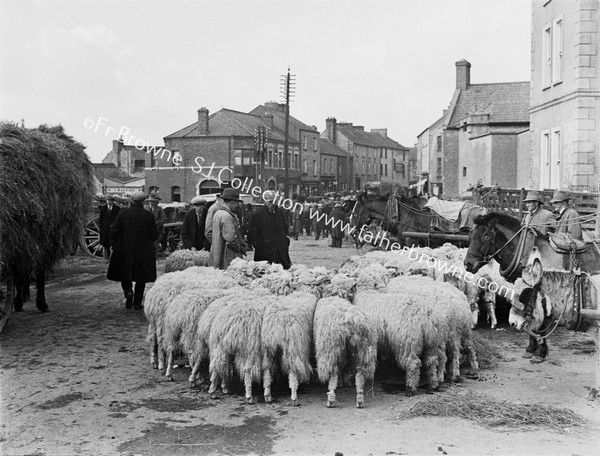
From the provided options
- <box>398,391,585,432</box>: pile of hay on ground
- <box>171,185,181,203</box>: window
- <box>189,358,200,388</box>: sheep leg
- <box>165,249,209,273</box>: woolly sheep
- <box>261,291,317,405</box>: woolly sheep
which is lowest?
<box>398,391,585,432</box>: pile of hay on ground

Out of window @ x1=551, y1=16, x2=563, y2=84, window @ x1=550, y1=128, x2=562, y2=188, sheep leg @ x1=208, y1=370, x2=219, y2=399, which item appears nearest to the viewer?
sheep leg @ x1=208, y1=370, x2=219, y2=399

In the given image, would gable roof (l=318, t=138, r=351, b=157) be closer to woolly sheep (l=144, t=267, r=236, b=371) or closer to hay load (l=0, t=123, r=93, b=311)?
hay load (l=0, t=123, r=93, b=311)

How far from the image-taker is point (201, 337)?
269 inches

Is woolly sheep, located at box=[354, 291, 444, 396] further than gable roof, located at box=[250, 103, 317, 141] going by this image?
No

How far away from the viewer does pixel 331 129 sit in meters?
78.2

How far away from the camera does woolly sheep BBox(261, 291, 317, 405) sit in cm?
638

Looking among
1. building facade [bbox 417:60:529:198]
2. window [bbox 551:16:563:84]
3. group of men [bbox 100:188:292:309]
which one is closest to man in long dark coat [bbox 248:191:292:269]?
group of men [bbox 100:188:292:309]

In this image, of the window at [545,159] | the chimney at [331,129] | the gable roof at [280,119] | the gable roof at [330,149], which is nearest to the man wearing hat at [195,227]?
the window at [545,159]

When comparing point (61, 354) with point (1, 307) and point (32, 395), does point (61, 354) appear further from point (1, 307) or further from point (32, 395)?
point (1, 307)

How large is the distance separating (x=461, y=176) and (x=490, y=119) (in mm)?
3881

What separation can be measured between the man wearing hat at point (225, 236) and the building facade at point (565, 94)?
10.8 meters

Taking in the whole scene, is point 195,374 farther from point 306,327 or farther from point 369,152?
point 369,152

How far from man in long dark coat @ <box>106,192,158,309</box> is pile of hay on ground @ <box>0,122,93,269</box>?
41.2 inches

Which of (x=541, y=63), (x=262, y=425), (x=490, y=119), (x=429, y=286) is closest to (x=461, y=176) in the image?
(x=490, y=119)
